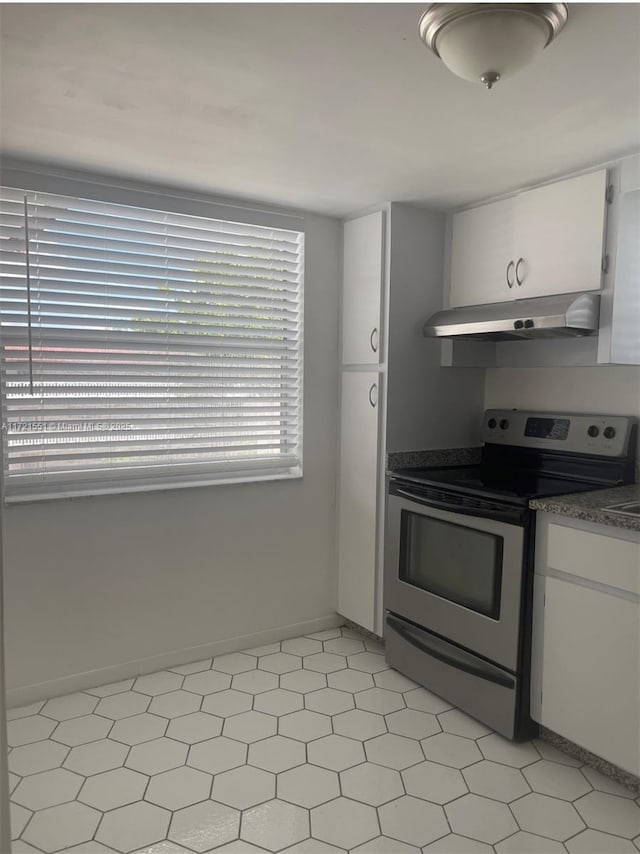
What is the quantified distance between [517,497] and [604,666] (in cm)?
60

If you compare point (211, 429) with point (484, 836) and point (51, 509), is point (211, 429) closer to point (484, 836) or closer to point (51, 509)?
point (51, 509)

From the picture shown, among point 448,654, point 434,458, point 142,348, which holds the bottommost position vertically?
point 448,654

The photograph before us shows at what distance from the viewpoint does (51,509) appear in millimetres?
2451

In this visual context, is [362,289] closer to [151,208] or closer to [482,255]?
[482,255]

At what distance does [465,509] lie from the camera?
2.36 metres

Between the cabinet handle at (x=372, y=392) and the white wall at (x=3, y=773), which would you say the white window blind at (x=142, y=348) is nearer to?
the cabinet handle at (x=372, y=392)

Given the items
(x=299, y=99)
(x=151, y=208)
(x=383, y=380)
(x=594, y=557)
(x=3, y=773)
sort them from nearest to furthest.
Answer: (x=3, y=773)
(x=299, y=99)
(x=594, y=557)
(x=151, y=208)
(x=383, y=380)

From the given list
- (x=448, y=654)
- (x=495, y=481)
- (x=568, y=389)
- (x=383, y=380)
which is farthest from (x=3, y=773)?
(x=568, y=389)

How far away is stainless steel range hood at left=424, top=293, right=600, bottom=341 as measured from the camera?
2.19 meters

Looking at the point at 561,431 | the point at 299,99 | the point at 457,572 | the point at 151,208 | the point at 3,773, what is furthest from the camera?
the point at 561,431

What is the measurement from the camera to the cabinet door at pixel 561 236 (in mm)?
2254

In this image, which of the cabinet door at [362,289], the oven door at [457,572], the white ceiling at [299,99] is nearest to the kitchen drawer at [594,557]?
the oven door at [457,572]

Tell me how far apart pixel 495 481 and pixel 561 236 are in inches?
39.2

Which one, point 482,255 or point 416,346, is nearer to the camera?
point 482,255
